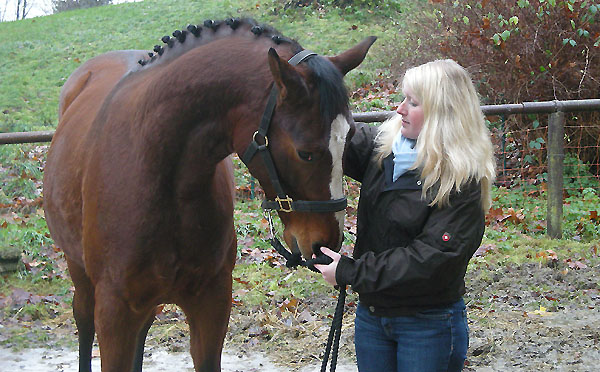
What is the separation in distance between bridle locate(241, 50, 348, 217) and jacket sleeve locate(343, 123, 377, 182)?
49cm

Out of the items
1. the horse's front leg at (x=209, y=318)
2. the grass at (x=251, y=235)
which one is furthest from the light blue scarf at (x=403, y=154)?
the grass at (x=251, y=235)

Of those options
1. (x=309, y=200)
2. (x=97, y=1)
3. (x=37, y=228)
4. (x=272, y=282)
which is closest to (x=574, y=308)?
(x=272, y=282)

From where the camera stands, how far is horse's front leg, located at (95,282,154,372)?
248 cm

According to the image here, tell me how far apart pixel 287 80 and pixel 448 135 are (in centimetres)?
59

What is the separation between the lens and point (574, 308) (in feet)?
14.4

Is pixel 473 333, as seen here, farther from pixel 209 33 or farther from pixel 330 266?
pixel 209 33

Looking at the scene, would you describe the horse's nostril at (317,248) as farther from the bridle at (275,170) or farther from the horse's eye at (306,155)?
the horse's eye at (306,155)

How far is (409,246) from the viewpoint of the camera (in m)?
2.18

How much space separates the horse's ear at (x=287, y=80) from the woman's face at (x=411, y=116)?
1.44 feet

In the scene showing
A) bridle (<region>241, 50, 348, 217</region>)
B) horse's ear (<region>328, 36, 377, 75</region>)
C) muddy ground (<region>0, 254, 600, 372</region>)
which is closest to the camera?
bridle (<region>241, 50, 348, 217</region>)

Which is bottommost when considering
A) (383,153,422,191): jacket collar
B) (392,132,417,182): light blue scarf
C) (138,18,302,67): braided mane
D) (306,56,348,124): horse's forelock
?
(383,153,422,191): jacket collar

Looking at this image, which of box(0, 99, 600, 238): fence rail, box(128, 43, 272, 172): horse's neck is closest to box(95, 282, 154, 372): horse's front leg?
box(128, 43, 272, 172): horse's neck

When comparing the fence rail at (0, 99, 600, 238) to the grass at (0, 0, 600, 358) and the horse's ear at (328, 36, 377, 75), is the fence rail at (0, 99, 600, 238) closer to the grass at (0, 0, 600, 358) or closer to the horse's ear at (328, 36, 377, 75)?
the grass at (0, 0, 600, 358)

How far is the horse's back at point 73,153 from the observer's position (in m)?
2.84
